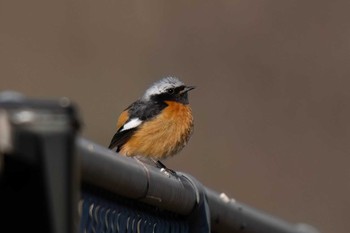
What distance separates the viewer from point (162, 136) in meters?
7.36

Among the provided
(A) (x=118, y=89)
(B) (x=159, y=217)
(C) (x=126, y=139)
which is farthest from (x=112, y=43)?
(B) (x=159, y=217)

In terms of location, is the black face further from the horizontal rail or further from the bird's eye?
the horizontal rail

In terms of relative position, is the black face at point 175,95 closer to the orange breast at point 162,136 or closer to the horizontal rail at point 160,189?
the orange breast at point 162,136

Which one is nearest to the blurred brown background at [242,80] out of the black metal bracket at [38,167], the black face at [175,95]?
the black face at [175,95]

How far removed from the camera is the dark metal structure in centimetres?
163

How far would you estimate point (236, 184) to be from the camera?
12.4 metres

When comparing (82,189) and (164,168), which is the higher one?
(82,189)

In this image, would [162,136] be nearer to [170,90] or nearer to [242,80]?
[170,90]

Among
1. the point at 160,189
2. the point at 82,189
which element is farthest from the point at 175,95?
the point at 82,189

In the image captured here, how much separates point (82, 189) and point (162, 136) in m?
4.71

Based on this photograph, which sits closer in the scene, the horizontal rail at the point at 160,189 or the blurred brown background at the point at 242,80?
the horizontal rail at the point at 160,189

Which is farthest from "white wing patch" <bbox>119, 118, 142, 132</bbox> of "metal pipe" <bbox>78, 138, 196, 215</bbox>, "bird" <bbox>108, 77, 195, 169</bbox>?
"metal pipe" <bbox>78, 138, 196, 215</bbox>

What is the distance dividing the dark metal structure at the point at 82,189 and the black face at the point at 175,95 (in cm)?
276

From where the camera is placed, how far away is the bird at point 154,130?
7.30 metres
